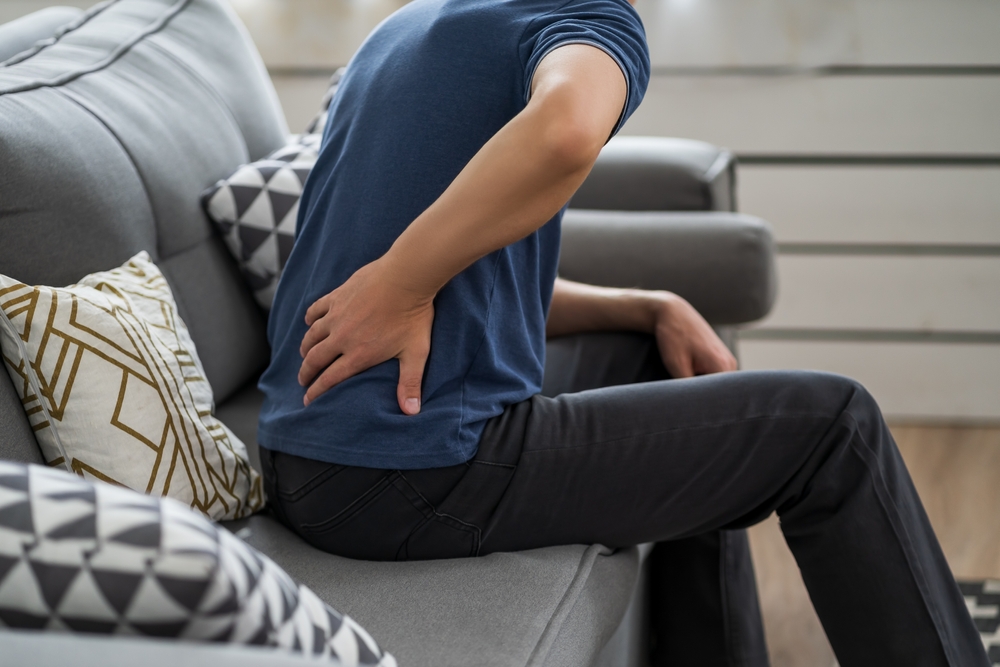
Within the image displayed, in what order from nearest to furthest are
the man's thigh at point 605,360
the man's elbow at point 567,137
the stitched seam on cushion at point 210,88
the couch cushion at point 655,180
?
the man's elbow at point 567,137 → the man's thigh at point 605,360 → the stitched seam on cushion at point 210,88 → the couch cushion at point 655,180

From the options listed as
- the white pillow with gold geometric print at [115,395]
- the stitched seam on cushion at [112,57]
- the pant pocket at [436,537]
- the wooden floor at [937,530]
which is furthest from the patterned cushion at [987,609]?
the stitched seam on cushion at [112,57]

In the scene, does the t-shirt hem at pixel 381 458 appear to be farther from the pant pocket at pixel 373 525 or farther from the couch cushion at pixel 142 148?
the couch cushion at pixel 142 148

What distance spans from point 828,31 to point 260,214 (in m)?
1.54

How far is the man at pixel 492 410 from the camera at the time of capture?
80cm

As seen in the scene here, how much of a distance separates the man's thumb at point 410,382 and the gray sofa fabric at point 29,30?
0.77m

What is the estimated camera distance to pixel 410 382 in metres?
0.81

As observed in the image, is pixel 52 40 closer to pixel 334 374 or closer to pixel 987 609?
pixel 334 374

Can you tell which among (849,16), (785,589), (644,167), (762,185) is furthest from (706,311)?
(849,16)

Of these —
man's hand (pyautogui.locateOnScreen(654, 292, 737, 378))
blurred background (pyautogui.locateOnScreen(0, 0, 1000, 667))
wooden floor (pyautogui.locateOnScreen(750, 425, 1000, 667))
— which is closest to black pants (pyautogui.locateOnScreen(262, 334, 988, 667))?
man's hand (pyautogui.locateOnScreen(654, 292, 737, 378))

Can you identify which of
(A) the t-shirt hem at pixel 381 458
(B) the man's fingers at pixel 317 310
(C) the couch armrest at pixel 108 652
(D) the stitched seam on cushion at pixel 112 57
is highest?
(D) the stitched seam on cushion at pixel 112 57

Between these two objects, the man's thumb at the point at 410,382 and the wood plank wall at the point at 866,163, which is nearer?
the man's thumb at the point at 410,382

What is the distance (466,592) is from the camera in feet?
2.63

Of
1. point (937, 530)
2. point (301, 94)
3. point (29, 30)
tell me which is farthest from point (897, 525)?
point (301, 94)

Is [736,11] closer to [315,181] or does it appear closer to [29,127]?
[315,181]
